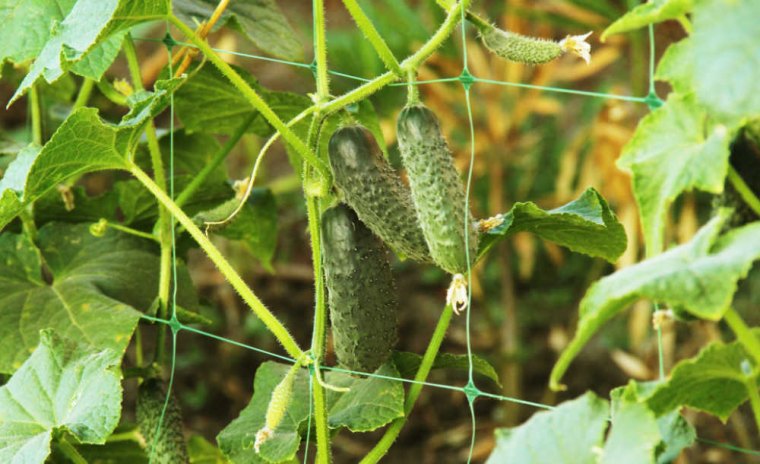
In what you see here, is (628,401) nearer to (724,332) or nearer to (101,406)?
(101,406)

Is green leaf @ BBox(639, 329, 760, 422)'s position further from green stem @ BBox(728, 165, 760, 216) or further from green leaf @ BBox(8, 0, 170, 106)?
green leaf @ BBox(8, 0, 170, 106)

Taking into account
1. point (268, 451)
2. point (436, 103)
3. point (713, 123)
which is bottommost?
point (268, 451)

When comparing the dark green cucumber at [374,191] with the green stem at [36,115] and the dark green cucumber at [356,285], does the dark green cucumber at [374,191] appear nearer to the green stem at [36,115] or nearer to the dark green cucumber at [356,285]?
the dark green cucumber at [356,285]

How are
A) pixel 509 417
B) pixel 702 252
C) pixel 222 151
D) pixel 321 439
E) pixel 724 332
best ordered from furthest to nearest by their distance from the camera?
pixel 724 332 < pixel 509 417 < pixel 222 151 < pixel 321 439 < pixel 702 252

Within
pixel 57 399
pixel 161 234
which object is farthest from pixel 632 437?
pixel 161 234

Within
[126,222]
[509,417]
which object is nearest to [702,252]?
[126,222]

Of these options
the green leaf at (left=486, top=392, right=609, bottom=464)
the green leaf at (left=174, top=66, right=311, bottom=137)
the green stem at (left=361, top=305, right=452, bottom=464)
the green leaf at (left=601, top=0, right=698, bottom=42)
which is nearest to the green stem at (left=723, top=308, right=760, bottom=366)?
the green leaf at (left=486, top=392, right=609, bottom=464)
